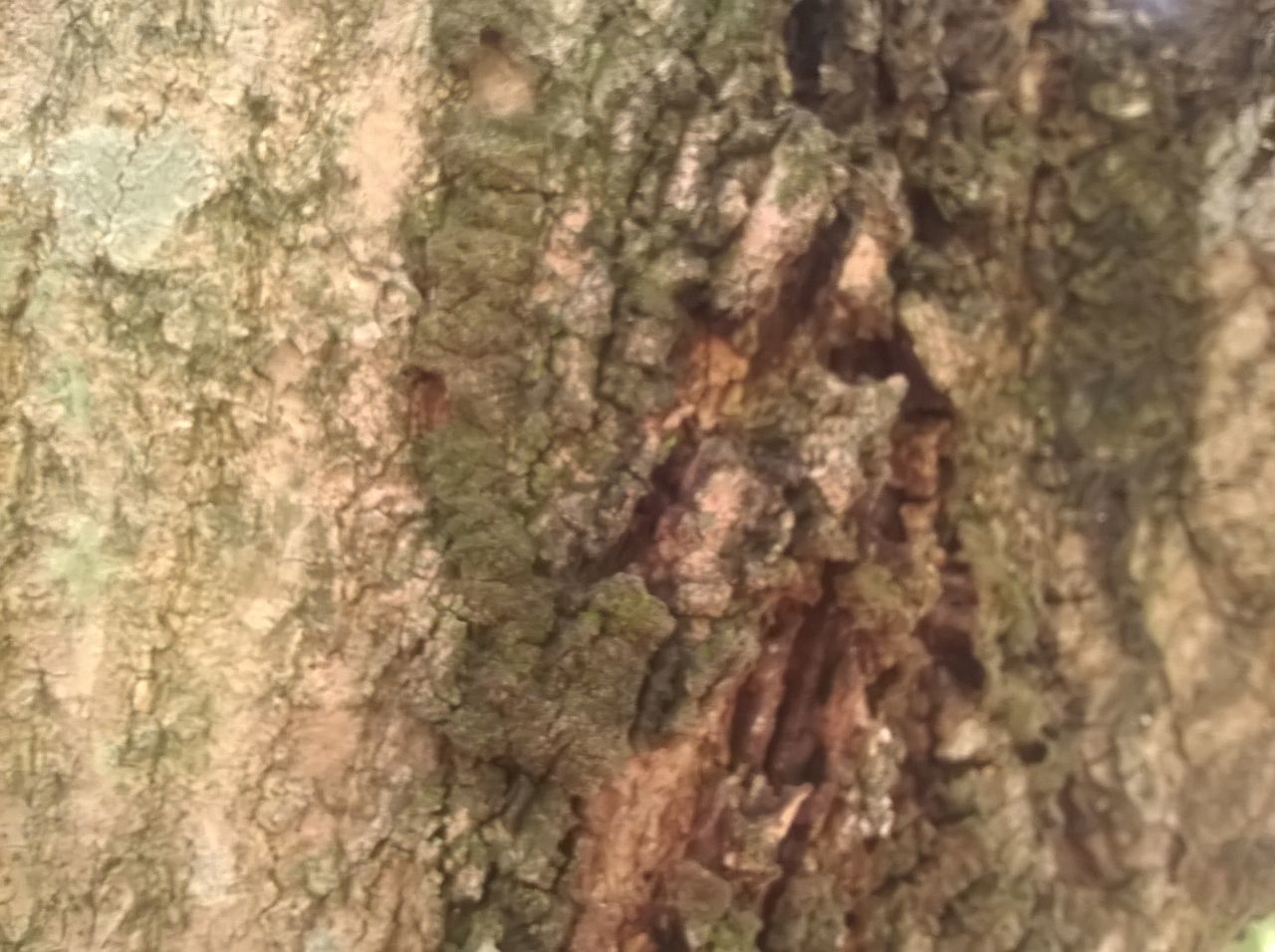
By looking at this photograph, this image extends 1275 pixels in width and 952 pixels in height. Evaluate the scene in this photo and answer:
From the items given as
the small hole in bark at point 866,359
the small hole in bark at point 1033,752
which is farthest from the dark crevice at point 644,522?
the small hole in bark at point 1033,752

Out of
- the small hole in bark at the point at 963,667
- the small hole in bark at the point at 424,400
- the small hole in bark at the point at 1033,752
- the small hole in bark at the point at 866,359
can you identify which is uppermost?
the small hole in bark at the point at 866,359

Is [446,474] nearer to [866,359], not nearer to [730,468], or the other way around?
[730,468]

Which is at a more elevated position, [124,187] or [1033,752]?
[124,187]

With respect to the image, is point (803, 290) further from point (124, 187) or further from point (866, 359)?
point (124, 187)

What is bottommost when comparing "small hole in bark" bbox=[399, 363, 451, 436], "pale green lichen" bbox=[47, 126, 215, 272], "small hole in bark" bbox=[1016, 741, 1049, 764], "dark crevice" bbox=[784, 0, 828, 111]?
"small hole in bark" bbox=[1016, 741, 1049, 764]

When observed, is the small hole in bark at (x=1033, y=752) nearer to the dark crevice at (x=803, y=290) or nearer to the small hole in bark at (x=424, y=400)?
the dark crevice at (x=803, y=290)

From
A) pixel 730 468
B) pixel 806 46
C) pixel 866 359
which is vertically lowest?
pixel 730 468

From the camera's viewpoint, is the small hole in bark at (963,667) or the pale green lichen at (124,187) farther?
the small hole in bark at (963,667)

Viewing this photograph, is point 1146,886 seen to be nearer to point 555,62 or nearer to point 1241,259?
point 1241,259

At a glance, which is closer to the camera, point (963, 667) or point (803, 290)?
point (803, 290)

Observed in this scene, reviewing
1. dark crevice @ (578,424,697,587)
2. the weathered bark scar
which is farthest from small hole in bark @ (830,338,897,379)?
dark crevice @ (578,424,697,587)

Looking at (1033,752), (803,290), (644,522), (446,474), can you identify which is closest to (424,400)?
(446,474)

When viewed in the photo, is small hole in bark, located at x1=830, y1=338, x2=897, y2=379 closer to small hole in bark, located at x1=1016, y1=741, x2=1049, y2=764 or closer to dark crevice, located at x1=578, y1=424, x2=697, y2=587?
dark crevice, located at x1=578, y1=424, x2=697, y2=587
